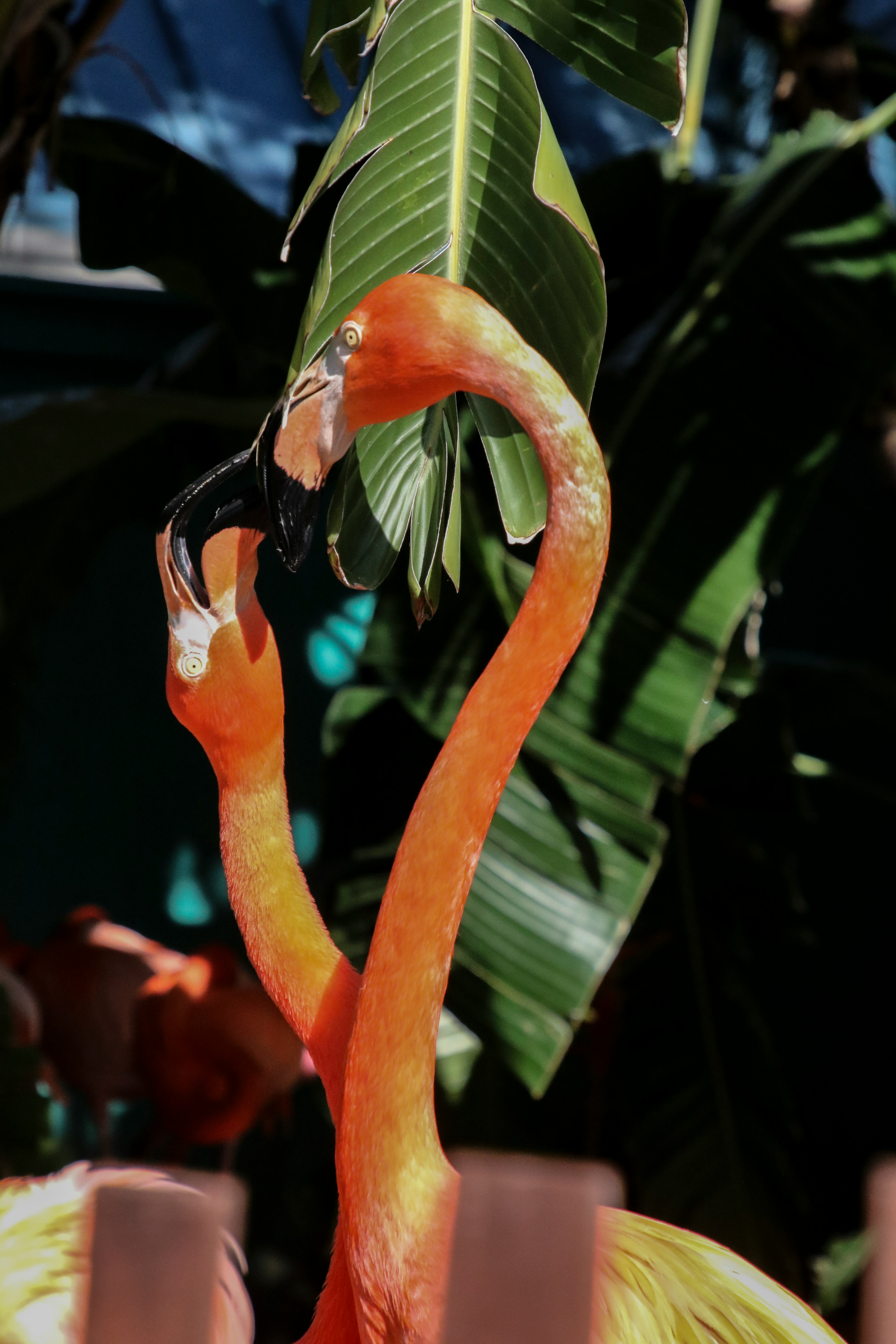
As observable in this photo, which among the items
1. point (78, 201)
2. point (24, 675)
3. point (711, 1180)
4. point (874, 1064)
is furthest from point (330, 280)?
point (874, 1064)

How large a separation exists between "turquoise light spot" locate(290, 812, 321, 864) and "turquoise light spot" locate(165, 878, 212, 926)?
0.82 feet

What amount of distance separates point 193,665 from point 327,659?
2129 mm

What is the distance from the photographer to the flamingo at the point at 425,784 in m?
0.68

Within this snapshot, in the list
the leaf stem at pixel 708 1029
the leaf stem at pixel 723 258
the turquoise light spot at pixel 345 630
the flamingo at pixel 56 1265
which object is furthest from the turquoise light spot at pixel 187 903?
the flamingo at pixel 56 1265

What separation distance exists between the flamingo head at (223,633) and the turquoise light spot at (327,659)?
2.08m

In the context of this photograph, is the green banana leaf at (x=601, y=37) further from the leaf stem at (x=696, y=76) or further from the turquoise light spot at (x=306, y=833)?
the turquoise light spot at (x=306, y=833)

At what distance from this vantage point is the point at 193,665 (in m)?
0.78

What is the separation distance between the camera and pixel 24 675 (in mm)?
2115

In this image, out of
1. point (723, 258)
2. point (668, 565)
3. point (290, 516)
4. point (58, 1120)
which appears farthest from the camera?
point (58, 1120)

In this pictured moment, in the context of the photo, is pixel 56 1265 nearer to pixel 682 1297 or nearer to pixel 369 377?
pixel 682 1297

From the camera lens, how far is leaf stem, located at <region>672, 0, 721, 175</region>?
2.03 m

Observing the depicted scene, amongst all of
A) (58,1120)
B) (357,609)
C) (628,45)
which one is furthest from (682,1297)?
(357,609)

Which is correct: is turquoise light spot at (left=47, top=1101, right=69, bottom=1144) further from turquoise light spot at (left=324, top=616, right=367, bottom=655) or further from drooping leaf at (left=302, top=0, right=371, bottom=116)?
drooping leaf at (left=302, top=0, right=371, bottom=116)

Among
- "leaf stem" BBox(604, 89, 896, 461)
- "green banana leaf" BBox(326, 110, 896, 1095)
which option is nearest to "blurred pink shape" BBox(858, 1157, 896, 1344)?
"green banana leaf" BBox(326, 110, 896, 1095)
